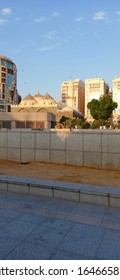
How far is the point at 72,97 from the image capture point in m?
148

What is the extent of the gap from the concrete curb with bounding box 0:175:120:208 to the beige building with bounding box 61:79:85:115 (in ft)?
450

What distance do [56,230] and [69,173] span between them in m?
4.80

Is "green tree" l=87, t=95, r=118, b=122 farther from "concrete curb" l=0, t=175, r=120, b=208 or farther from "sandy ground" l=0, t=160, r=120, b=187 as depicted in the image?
"concrete curb" l=0, t=175, r=120, b=208

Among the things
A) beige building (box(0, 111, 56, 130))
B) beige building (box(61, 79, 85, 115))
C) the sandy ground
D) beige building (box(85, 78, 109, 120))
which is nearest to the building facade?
beige building (box(61, 79, 85, 115))

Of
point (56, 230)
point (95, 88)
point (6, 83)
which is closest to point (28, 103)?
point (6, 83)

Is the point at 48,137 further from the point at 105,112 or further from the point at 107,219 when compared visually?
the point at 105,112

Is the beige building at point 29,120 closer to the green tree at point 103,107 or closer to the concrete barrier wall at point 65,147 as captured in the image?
the green tree at point 103,107

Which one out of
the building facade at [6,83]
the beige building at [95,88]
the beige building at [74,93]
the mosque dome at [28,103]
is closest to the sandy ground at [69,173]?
the mosque dome at [28,103]

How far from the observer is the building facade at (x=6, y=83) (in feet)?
359

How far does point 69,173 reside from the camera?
9.39 m

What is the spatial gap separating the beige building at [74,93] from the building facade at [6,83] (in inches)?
1489
